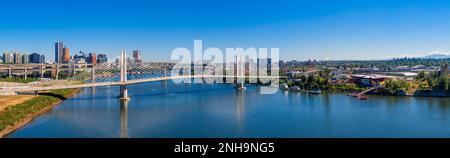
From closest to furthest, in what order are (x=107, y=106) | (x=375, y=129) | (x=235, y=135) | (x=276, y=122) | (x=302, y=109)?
1. (x=235, y=135)
2. (x=375, y=129)
3. (x=276, y=122)
4. (x=302, y=109)
5. (x=107, y=106)

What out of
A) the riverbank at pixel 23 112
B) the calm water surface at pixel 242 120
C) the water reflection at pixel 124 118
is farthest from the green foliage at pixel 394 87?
the riverbank at pixel 23 112

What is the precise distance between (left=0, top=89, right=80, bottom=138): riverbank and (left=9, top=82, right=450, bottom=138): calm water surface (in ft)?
0.41

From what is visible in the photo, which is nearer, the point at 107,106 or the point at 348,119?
the point at 348,119

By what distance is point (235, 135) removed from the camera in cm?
362

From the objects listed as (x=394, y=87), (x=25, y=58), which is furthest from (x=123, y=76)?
(x=25, y=58)

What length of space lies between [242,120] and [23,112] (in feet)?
9.00

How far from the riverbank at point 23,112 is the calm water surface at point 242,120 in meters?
0.12

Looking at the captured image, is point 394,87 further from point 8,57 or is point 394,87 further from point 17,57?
point 8,57

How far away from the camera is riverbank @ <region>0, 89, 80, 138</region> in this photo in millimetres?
4061

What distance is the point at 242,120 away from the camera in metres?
4.44

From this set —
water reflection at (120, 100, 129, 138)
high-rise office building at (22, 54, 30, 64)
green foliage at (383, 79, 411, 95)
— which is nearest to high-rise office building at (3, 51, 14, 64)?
high-rise office building at (22, 54, 30, 64)
